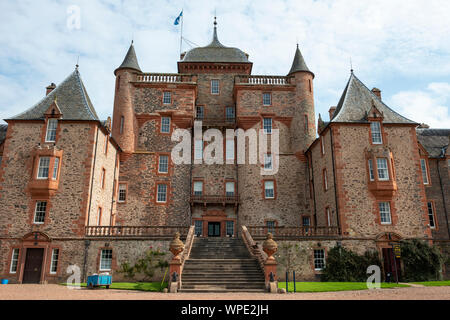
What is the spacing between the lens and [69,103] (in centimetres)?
2577

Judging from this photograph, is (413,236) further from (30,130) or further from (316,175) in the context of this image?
(30,130)

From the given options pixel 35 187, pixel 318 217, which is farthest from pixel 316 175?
pixel 35 187

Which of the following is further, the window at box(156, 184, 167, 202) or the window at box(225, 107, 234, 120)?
the window at box(225, 107, 234, 120)

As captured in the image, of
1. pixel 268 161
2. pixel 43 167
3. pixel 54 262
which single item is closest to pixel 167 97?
pixel 268 161

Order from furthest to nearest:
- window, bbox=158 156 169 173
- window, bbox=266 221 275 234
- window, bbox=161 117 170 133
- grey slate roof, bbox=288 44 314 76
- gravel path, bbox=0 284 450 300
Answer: grey slate roof, bbox=288 44 314 76 → window, bbox=161 117 170 133 → window, bbox=158 156 169 173 → window, bbox=266 221 275 234 → gravel path, bbox=0 284 450 300

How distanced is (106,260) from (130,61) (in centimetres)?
1913

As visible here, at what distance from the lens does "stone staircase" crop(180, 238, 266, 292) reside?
1752 cm

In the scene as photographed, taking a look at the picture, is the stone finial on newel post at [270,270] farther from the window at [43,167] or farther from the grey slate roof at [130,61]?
the grey slate roof at [130,61]

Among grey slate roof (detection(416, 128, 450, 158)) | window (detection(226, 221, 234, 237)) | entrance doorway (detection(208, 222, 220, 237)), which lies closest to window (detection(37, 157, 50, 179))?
entrance doorway (detection(208, 222, 220, 237))

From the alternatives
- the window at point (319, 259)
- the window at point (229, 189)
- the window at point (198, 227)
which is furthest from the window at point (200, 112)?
the window at point (319, 259)

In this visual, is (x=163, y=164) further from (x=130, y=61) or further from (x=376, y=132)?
(x=376, y=132)

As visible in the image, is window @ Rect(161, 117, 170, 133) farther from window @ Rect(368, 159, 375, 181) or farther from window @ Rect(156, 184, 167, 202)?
window @ Rect(368, 159, 375, 181)

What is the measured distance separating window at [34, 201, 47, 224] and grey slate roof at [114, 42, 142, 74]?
15044mm
